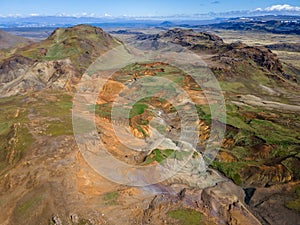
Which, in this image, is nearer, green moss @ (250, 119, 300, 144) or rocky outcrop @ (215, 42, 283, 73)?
green moss @ (250, 119, 300, 144)

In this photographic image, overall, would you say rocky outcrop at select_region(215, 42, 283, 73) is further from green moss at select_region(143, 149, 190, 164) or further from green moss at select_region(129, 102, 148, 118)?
green moss at select_region(143, 149, 190, 164)

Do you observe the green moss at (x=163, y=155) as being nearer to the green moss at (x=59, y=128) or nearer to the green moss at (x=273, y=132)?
the green moss at (x=59, y=128)

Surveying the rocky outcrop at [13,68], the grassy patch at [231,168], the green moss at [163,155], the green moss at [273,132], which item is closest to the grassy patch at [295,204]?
the grassy patch at [231,168]

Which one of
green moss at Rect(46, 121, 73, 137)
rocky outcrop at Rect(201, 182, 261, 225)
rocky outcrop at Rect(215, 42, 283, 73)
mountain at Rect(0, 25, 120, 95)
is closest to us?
rocky outcrop at Rect(201, 182, 261, 225)

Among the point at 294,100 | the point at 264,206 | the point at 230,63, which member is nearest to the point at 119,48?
the point at 230,63

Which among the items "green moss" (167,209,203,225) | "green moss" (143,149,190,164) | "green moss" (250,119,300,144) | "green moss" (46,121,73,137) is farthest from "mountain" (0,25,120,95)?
"green moss" (167,209,203,225)

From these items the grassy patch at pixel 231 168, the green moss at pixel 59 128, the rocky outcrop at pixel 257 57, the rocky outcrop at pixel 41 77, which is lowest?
the rocky outcrop at pixel 257 57

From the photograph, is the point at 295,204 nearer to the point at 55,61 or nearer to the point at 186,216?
the point at 186,216
